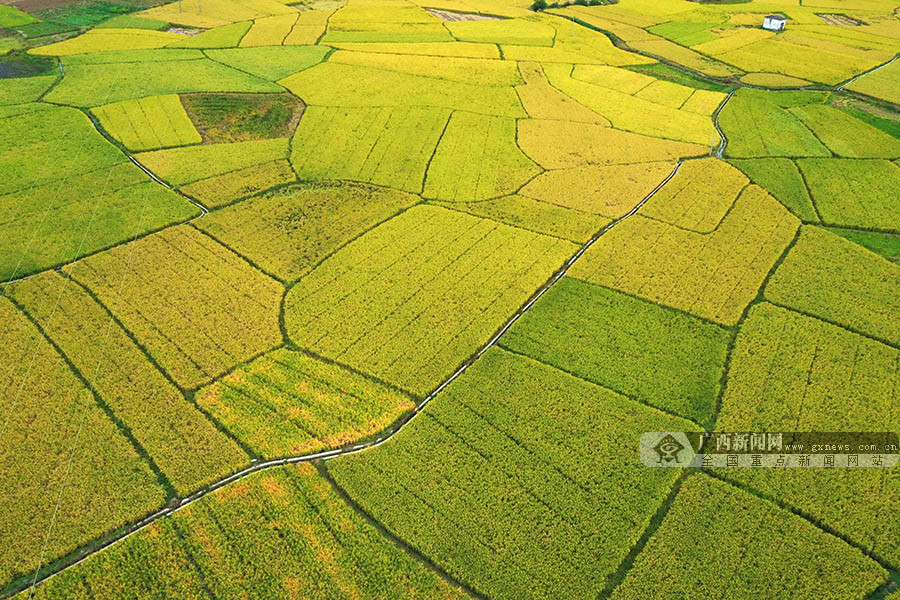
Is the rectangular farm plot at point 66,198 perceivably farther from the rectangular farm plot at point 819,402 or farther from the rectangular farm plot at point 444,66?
the rectangular farm plot at point 819,402

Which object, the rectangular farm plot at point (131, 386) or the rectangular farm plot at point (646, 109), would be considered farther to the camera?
the rectangular farm plot at point (646, 109)

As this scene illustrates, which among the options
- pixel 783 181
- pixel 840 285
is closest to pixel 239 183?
pixel 840 285

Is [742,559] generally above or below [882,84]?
→ below

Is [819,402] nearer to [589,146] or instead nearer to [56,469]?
[589,146]

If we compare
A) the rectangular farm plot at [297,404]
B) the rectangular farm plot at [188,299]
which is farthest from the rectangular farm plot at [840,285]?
the rectangular farm plot at [188,299]

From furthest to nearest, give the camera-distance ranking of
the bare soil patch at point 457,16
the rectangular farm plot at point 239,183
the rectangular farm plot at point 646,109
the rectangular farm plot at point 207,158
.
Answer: the bare soil patch at point 457,16 → the rectangular farm plot at point 646,109 → the rectangular farm plot at point 207,158 → the rectangular farm plot at point 239,183

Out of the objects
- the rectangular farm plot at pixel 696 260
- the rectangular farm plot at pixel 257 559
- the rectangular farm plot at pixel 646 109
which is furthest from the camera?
the rectangular farm plot at pixel 646 109

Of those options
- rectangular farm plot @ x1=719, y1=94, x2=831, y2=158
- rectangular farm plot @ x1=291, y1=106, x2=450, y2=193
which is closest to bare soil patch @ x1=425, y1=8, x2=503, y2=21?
rectangular farm plot @ x1=291, y1=106, x2=450, y2=193

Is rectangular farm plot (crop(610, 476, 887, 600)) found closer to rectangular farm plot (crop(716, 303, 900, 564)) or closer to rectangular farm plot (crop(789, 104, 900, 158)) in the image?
rectangular farm plot (crop(716, 303, 900, 564))

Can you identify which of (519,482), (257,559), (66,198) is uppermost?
(66,198)
